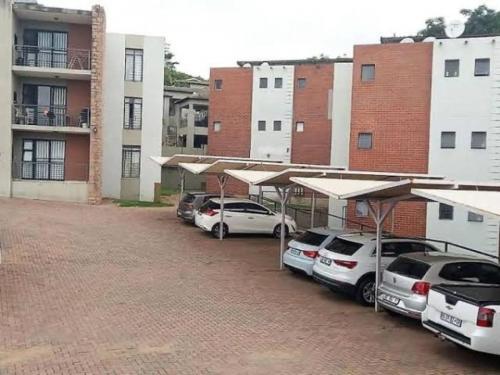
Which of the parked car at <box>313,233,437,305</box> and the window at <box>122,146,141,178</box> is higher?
the window at <box>122,146,141,178</box>

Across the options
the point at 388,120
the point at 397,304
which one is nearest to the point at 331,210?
the point at 388,120

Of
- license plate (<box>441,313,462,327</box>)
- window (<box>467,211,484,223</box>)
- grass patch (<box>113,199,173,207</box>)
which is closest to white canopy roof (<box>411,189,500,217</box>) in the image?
license plate (<box>441,313,462,327</box>)

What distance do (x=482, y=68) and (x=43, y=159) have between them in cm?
2298

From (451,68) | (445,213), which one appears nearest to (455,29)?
(451,68)

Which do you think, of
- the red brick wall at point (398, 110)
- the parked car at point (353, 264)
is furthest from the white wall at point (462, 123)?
the parked car at point (353, 264)

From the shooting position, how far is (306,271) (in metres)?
15.0

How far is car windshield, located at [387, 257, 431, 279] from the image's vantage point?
10.9 m

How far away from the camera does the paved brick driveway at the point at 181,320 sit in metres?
8.84

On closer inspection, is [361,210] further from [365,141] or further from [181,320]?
Result: [181,320]

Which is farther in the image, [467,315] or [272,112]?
[272,112]

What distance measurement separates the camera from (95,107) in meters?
31.0

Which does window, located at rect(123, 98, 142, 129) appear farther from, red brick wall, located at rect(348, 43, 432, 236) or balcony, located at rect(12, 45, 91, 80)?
red brick wall, located at rect(348, 43, 432, 236)

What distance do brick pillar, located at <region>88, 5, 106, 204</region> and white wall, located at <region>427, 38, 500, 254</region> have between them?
1670 centimetres

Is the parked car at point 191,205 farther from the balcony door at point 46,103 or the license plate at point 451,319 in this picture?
the license plate at point 451,319
